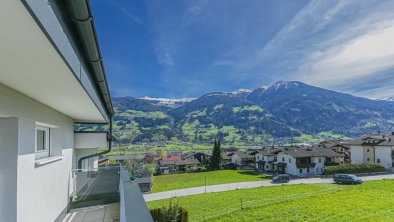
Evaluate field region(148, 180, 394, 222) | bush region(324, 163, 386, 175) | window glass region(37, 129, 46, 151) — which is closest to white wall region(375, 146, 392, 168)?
bush region(324, 163, 386, 175)

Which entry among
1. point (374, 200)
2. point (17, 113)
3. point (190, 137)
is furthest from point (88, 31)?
point (190, 137)

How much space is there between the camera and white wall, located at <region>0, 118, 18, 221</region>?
287cm

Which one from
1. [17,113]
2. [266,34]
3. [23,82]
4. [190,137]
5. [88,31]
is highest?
[266,34]

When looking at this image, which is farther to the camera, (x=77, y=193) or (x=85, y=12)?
(x=77, y=193)

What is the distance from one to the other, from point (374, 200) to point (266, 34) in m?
16.3

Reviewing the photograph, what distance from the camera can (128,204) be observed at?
3.23 metres

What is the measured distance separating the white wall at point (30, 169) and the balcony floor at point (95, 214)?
1.31 ft

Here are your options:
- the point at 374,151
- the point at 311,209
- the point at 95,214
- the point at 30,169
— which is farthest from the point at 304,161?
the point at 30,169

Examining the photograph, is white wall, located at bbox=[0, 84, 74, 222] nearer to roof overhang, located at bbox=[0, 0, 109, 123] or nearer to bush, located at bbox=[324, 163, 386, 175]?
roof overhang, located at bbox=[0, 0, 109, 123]

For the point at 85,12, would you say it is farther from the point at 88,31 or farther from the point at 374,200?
the point at 374,200

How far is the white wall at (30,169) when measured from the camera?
2.92 meters

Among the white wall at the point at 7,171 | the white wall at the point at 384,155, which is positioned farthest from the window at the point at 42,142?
the white wall at the point at 384,155

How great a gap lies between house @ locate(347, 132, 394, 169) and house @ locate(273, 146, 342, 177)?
487 cm

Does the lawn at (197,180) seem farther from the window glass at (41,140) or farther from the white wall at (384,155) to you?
the window glass at (41,140)
